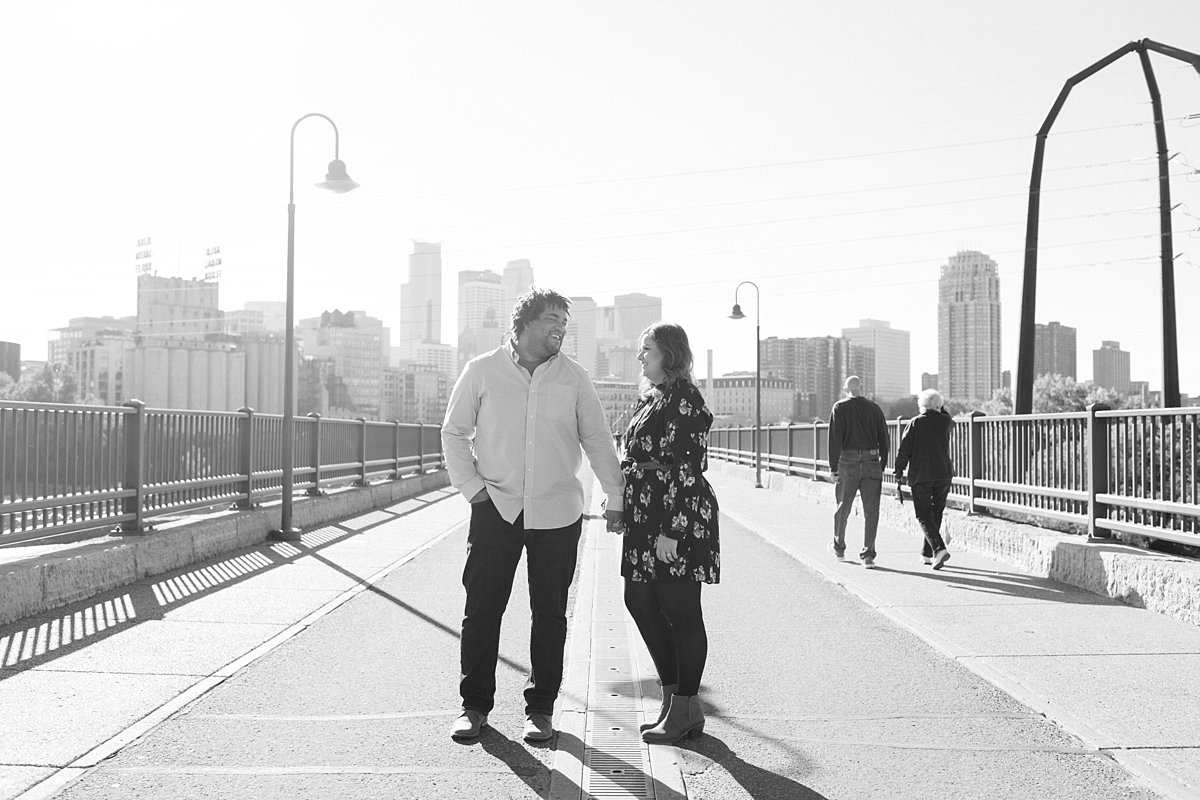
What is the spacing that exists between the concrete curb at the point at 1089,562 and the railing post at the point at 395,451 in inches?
462

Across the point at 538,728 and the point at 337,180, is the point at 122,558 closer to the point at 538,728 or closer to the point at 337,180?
the point at 538,728

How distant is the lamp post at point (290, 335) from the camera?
1297cm

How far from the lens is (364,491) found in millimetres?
18109

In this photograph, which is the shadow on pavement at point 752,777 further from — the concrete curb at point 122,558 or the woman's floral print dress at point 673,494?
the concrete curb at point 122,558

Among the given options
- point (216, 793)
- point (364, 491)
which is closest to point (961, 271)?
point (364, 491)

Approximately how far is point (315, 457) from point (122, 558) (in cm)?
728

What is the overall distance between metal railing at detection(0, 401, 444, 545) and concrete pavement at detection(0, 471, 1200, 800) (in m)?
0.86

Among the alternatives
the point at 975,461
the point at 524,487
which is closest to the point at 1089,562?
the point at 975,461

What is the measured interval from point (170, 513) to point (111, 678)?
5.21 m

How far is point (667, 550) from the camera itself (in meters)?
4.66

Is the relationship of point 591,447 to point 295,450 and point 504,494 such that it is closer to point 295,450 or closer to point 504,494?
point 504,494

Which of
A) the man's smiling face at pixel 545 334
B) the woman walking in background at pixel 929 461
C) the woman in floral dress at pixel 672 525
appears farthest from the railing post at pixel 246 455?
the woman in floral dress at pixel 672 525

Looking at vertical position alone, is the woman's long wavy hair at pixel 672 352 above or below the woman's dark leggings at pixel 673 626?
above

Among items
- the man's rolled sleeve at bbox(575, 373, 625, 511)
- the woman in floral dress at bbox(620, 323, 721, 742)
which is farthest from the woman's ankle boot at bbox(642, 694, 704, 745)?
the man's rolled sleeve at bbox(575, 373, 625, 511)
